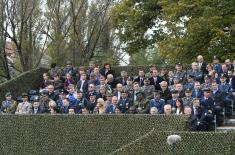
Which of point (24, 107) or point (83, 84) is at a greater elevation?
point (83, 84)

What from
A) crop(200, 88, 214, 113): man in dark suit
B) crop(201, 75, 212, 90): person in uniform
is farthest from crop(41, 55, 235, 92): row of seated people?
crop(200, 88, 214, 113): man in dark suit

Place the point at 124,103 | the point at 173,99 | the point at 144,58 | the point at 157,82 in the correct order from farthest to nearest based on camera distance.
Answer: the point at 144,58
the point at 157,82
the point at 124,103
the point at 173,99

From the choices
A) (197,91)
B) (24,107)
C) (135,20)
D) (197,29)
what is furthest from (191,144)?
(135,20)

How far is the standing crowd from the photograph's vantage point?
62.7 feet

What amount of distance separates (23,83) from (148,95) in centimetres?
770

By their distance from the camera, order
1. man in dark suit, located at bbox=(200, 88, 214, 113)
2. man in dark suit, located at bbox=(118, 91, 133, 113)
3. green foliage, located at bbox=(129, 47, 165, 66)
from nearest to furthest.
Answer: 1. man in dark suit, located at bbox=(200, 88, 214, 113)
2. man in dark suit, located at bbox=(118, 91, 133, 113)
3. green foliage, located at bbox=(129, 47, 165, 66)

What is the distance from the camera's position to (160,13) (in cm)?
3716

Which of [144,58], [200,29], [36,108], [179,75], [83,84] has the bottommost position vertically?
[36,108]

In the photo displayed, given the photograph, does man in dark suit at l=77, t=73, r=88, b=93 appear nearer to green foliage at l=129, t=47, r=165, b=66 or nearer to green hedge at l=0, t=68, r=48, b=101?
green hedge at l=0, t=68, r=48, b=101

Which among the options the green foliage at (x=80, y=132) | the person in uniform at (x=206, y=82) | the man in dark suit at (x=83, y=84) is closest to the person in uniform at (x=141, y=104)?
the green foliage at (x=80, y=132)

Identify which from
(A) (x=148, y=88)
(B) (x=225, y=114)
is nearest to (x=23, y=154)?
(A) (x=148, y=88)

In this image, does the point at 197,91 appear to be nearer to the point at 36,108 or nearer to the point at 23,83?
the point at 36,108

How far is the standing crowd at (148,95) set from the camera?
19125 mm

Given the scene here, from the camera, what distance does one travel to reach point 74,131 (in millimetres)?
19891
